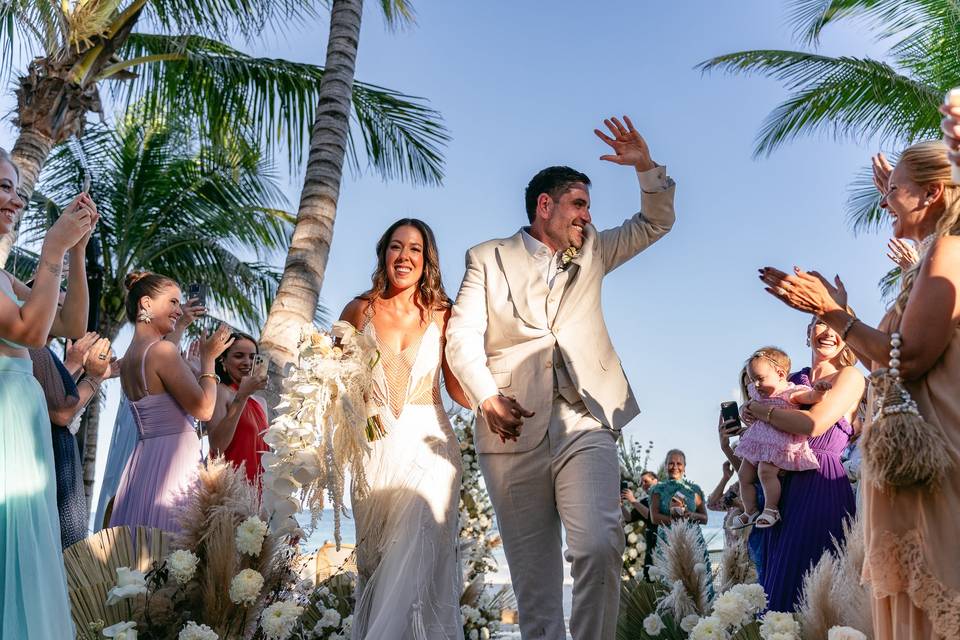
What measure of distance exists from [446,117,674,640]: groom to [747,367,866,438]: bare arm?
1.20 meters

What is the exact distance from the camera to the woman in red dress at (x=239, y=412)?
641 centimetres

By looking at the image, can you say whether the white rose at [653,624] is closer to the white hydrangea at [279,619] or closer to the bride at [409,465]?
the bride at [409,465]

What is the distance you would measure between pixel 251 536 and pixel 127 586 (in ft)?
1.87

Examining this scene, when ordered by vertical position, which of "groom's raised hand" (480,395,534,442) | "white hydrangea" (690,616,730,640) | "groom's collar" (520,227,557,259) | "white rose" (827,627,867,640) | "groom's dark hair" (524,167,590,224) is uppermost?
"groom's dark hair" (524,167,590,224)

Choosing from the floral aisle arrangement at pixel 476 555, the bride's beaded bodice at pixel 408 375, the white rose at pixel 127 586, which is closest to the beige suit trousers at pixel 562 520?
the bride's beaded bodice at pixel 408 375

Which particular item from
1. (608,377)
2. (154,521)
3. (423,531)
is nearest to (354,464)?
(423,531)

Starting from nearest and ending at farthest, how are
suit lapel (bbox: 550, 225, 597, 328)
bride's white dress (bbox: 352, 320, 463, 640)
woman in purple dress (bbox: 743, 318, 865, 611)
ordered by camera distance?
bride's white dress (bbox: 352, 320, 463, 640) < suit lapel (bbox: 550, 225, 597, 328) < woman in purple dress (bbox: 743, 318, 865, 611)

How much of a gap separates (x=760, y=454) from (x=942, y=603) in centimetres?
290

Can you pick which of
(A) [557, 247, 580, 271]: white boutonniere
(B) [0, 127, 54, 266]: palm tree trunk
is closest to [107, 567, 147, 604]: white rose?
(A) [557, 247, 580, 271]: white boutonniere

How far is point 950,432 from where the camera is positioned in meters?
3.01

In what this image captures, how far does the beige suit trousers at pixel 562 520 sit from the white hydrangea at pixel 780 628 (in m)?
0.74

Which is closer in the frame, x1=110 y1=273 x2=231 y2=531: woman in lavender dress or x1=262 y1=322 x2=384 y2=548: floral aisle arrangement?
x1=262 y1=322 x2=384 y2=548: floral aisle arrangement

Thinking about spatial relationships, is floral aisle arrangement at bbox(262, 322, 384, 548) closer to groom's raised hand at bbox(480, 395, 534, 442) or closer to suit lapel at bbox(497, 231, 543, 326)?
groom's raised hand at bbox(480, 395, 534, 442)

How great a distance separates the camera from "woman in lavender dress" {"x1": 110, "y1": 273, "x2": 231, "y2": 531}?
5.88 m
